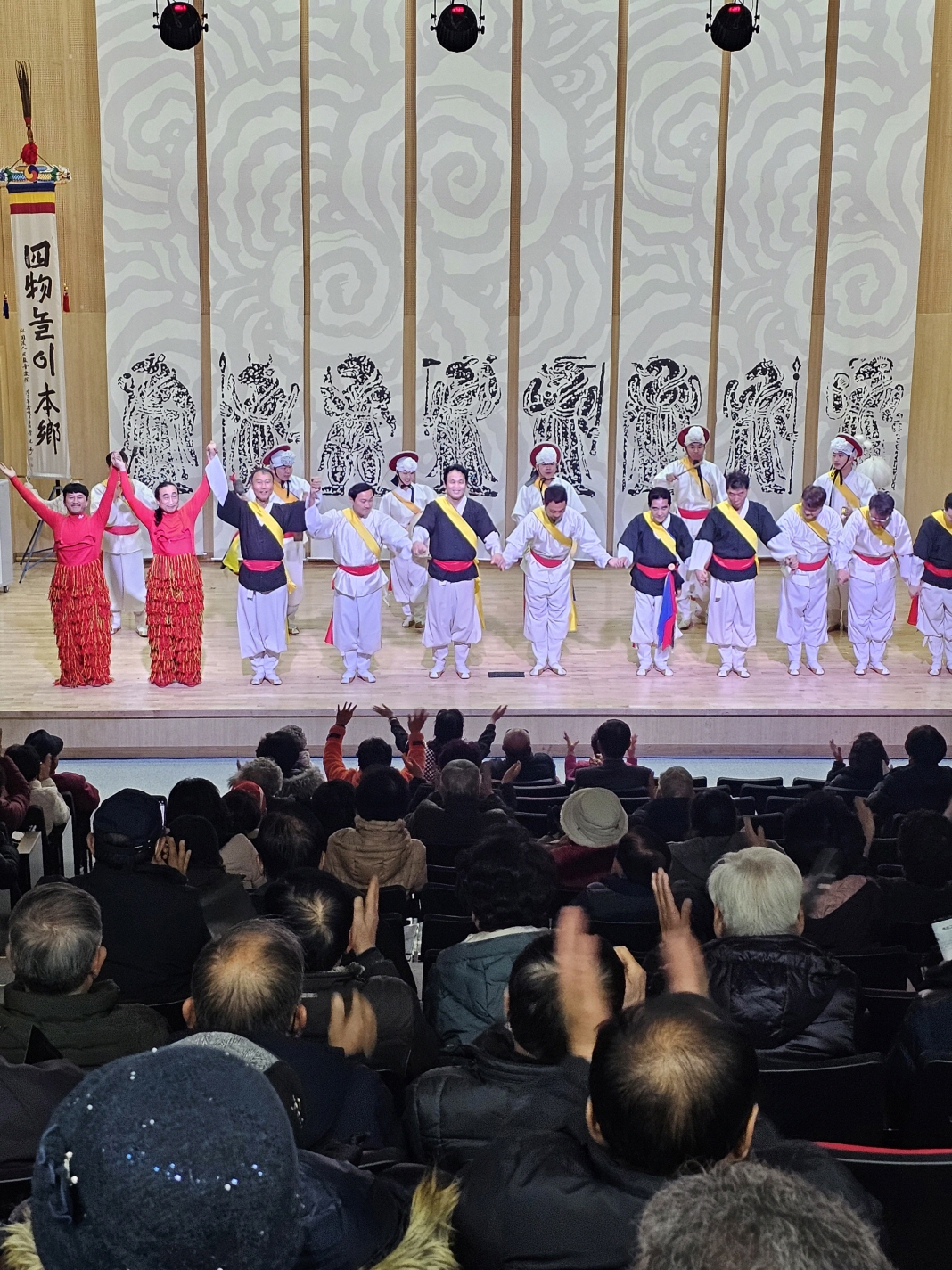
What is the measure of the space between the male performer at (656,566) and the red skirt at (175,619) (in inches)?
115

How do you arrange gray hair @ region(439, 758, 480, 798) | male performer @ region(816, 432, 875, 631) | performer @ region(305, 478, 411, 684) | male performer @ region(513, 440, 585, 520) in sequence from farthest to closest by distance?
male performer @ region(816, 432, 875, 631), male performer @ region(513, 440, 585, 520), performer @ region(305, 478, 411, 684), gray hair @ region(439, 758, 480, 798)

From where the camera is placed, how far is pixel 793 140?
13.2 meters

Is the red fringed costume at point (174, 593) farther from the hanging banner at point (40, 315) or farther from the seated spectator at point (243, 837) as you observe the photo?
the seated spectator at point (243, 837)

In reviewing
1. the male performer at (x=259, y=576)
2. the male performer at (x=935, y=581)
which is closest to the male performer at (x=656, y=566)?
the male performer at (x=935, y=581)

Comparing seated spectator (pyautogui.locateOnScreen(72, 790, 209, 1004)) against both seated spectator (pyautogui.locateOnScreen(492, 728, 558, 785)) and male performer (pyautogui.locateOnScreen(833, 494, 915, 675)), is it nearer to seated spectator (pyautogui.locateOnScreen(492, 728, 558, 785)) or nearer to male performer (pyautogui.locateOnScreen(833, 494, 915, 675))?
seated spectator (pyautogui.locateOnScreen(492, 728, 558, 785))

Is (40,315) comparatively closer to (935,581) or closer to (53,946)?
(935,581)

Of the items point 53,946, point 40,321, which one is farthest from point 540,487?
point 53,946

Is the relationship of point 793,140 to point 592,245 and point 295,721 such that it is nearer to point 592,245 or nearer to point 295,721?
point 592,245

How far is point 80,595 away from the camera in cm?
896

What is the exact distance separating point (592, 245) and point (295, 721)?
6689 mm

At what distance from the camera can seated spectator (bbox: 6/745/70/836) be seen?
6.02 m

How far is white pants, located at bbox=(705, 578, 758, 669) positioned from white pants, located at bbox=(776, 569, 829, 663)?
26cm

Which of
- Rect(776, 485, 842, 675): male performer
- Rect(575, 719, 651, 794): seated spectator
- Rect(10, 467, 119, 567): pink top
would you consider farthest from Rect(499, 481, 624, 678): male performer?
Rect(575, 719, 651, 794): seated spectator

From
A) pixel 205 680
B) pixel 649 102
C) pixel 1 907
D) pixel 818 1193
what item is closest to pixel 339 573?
pixel 205 680
